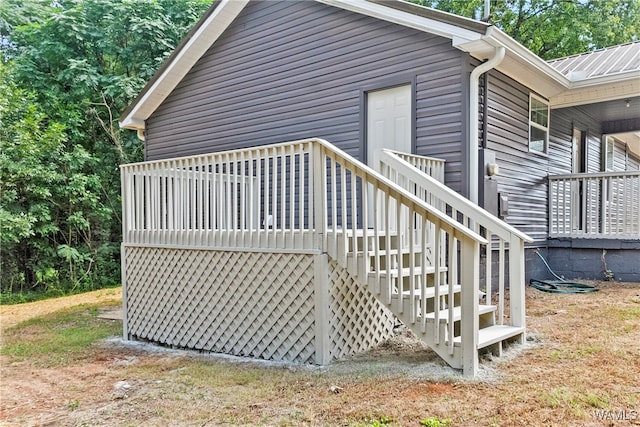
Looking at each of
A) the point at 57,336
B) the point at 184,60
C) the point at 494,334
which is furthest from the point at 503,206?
the point at 184,60

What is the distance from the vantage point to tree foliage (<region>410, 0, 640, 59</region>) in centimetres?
1641

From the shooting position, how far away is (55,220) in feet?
34.4

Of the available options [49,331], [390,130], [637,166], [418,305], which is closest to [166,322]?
[49,331]

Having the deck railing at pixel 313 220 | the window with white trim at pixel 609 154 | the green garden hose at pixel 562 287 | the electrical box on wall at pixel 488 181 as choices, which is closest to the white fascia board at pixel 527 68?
the electrical box on wall at pixel 488 181

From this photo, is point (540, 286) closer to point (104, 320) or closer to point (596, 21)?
point (104, 320)

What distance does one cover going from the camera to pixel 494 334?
3818 millimetres

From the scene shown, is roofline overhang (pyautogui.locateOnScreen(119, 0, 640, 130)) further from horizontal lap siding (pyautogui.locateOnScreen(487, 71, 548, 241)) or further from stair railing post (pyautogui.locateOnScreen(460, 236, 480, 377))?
stair railing post (pyautogui.locateOnScreen(460, 236, 480, 377))

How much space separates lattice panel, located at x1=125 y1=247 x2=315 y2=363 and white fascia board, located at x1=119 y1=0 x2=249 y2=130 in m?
4.70

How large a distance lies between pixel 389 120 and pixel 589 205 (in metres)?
3.90

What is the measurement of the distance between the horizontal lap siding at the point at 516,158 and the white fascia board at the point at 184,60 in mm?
4719

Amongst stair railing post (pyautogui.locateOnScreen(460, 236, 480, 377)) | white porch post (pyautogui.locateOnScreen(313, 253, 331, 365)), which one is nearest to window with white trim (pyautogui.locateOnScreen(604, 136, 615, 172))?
stair railing post (pyautogui.locateOnScreen(460, 236, 480, 377))

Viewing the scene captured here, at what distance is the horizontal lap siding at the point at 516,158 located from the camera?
21.5 ft

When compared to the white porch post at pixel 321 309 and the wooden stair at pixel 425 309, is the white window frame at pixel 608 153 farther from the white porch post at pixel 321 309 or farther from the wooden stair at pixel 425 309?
the white porch post at pixel 321 309

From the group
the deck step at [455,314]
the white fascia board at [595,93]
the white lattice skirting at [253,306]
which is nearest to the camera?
the deck step at [455,314]
